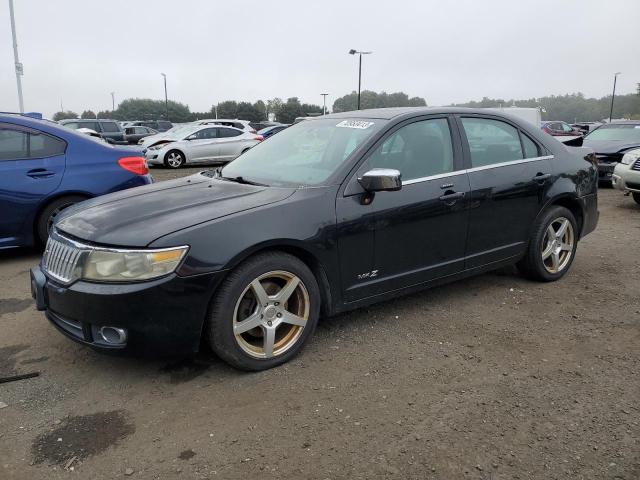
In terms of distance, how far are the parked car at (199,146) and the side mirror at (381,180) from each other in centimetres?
1373

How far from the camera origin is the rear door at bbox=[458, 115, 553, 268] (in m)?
4.24

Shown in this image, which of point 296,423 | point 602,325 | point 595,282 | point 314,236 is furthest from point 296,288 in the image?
point 595,282

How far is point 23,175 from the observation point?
552cm

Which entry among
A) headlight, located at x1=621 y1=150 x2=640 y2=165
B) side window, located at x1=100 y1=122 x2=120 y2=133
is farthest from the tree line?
headlight, located at x1=621 y1=150 x2=640 y2=165

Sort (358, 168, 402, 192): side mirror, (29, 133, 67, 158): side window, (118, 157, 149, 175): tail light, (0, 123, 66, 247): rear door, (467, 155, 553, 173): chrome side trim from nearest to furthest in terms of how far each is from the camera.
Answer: (358, 168, 402, 192): side mirror → (467, 155, 553, 173): chrome side trim → (0, 123, 66, 247): rear door → (29, 133, 67, 158): side window → (118, 157, 149, 175): tail light

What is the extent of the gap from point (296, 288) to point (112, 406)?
1.24 m

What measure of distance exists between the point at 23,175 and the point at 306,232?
3725mm

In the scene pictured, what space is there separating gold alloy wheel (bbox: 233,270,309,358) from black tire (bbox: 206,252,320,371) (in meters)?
0.01

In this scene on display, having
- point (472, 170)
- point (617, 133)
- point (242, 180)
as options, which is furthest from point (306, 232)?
point (617, 133)

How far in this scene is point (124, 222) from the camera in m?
3.15

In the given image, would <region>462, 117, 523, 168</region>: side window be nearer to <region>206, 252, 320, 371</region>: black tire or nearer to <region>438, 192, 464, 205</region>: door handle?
<region>438, 192, 464, 205</region>: door handle

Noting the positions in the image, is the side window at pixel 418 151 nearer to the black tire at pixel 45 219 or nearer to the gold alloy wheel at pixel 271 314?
the gold alloy wheel at pixel 271 314

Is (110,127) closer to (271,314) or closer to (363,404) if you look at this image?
(271,314)

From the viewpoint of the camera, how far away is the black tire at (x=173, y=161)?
1669 centimetres
